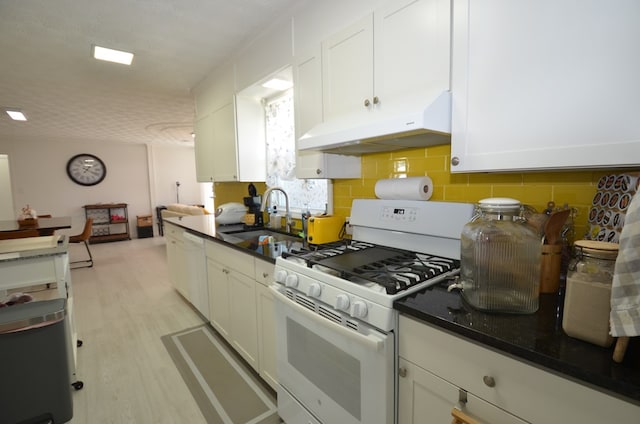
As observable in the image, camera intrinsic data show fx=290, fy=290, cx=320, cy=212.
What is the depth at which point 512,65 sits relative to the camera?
0.96m

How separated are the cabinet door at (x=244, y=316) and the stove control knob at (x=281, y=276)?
1.42 feet

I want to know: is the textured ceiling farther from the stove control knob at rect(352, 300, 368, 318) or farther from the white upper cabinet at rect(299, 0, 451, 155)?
the stove control knob at rect(352, 300, 368, 318)

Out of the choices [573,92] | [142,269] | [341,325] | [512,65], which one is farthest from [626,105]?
[142,269]

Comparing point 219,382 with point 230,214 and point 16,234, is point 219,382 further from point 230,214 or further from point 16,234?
point 16,234

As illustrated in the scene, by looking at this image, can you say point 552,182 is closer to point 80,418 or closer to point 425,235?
point 425,235

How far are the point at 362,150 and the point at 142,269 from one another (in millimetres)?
4344

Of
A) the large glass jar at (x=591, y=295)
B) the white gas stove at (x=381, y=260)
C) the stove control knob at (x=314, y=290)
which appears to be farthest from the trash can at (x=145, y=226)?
the large glass jar at (x=591, y=295)

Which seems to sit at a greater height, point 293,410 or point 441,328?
point 441,328

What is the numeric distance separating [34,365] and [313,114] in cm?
196

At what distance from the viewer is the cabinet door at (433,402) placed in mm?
770

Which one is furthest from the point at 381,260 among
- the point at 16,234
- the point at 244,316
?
the point at 16,234

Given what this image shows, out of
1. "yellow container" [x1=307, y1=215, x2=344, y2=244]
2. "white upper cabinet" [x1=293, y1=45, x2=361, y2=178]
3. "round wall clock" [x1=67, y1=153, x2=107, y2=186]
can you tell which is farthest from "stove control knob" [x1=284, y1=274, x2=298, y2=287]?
"round wall clock" [x1=67, y1=153, x2=107, y2=186]

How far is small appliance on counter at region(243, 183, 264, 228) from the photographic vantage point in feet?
8.95

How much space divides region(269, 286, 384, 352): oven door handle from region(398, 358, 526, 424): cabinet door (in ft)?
0.39
